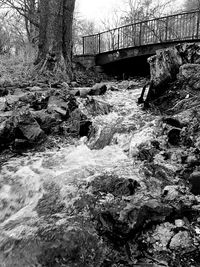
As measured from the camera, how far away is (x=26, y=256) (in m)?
2.32

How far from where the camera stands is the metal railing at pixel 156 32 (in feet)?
40.1

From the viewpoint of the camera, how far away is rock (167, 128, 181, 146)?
4.13 m

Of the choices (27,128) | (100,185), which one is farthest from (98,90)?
(100,185)

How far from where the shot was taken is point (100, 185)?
321 centimetres

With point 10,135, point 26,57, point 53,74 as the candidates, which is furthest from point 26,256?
point 26,57

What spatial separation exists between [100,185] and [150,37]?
42.6ft

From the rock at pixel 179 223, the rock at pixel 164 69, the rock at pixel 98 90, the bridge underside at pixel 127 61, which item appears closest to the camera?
the rock at pixel 179 223

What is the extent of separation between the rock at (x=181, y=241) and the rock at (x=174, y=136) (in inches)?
79.5

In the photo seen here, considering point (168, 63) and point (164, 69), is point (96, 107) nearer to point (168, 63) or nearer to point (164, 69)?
point (164, 69)

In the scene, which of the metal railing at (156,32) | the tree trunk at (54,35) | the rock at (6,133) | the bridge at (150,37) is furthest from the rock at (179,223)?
the metal railing at (156,32)

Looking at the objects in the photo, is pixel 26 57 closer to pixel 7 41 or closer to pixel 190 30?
pixel 190 30

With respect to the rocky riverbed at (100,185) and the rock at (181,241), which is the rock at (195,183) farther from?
the rock at (181,241)

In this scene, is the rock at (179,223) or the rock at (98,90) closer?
the rock at (179,223)

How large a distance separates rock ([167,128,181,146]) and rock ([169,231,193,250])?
2018 mm
